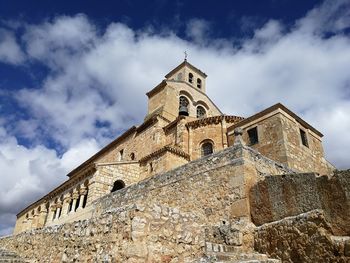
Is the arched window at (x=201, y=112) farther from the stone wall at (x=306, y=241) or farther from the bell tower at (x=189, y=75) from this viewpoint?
the stone wall at (x=306, y=241)

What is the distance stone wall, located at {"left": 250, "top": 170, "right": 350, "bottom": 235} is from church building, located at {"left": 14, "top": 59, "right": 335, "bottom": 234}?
8.77 metres

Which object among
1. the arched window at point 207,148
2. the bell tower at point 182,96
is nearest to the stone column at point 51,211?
the bell tower at point 182,96

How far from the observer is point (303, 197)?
662cm

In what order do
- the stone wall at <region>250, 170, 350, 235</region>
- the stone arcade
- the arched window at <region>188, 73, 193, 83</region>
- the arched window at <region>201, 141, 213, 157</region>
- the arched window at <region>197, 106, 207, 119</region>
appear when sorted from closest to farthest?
the stone arcade, the stone wall at <region>250, 170, 350, 235</region>, the arched window at <region>201, 141, 213, 157</region>, the arched window at <region>197, 106, 207, 119</region>, the arched window at <region>188, 73, 193, 83</region>

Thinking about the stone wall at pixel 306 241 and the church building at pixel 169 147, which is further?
the church building at pixel 169 147

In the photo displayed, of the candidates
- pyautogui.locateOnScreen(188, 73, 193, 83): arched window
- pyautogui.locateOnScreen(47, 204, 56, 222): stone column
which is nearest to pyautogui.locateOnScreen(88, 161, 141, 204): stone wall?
pyautogui.locateOnScreen(47, 204, 56, 222): stone column

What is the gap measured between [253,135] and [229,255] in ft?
45.9

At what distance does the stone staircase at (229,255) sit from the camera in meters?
5.47

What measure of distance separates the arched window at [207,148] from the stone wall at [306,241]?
49.7ft

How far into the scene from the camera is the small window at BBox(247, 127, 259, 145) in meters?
18.7

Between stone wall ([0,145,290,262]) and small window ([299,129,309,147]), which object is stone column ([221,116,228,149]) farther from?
stone wall ([0,145,290,262])

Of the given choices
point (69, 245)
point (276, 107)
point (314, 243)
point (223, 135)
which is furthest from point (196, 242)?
point (223, 135)

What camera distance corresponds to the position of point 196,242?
607cm

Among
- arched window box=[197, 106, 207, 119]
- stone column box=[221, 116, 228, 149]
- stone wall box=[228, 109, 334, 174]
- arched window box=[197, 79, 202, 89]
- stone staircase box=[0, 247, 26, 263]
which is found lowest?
stone staircase box=[0, 247, 26, 263]
